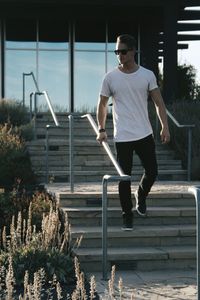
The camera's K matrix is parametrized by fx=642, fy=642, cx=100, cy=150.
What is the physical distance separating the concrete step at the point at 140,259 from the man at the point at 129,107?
1.62 ft

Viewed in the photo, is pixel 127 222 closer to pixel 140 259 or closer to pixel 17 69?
pixel 140 259

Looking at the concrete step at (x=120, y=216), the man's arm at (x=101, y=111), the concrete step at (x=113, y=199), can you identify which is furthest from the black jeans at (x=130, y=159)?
the concrete step at (x=113, y=199)

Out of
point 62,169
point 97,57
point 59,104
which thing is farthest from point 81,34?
point 62,169

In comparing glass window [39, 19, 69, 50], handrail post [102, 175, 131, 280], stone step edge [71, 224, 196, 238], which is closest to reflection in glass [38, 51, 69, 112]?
glass window [39, 19, 69, 50]

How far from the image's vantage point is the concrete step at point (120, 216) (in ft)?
21.6

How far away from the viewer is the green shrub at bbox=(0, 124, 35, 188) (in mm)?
8891

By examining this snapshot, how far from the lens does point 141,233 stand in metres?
6.22

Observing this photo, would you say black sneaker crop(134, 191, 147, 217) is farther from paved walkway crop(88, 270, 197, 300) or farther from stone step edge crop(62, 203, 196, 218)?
paved walkway crop(88, 270, 197, 300)

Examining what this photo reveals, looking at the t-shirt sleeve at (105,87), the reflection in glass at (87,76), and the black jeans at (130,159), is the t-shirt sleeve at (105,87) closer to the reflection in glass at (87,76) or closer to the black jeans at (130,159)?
the black jeans at (130,159)

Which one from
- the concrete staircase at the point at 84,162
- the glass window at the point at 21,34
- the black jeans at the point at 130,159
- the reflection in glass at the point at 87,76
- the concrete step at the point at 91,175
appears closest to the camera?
the black jeans at the point at 130,159

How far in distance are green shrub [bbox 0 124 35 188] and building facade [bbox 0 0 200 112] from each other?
7499mm

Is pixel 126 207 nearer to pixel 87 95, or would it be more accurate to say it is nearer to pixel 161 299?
pixel 161 299

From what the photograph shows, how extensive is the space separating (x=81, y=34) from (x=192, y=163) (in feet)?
30.9

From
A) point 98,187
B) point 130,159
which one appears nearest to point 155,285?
point 130,159
